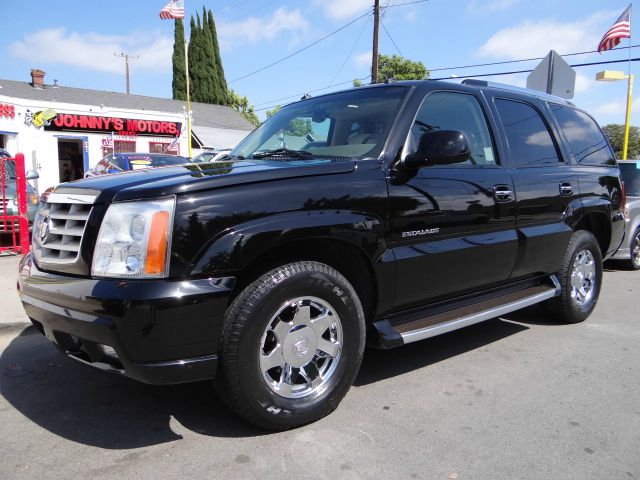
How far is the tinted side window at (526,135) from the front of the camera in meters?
4.20

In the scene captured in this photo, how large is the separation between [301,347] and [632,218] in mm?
7166

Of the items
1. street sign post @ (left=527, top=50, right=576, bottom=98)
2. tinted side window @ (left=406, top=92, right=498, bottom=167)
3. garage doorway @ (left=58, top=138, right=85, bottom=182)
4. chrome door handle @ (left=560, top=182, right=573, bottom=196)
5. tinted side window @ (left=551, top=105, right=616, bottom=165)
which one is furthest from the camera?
garage doorway @ (left=58, top=138, right=85, bottom=182)

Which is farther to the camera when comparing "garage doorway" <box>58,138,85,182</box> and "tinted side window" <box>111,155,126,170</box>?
"garage doorway" <box>58,138,85,182</box>

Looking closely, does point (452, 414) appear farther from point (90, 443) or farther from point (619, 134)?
point (619, 134)

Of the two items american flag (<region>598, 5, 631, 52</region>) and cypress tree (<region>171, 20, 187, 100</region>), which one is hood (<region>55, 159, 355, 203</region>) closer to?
american flag (<region>598, 5, 631, 52</region>)

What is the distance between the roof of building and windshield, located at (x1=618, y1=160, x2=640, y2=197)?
76.3ft

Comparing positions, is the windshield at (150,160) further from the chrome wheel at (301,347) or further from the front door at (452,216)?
the chrome wheel at (301,347)

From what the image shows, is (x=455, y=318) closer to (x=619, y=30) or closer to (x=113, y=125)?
(x=619, y=30)

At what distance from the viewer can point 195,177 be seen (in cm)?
268

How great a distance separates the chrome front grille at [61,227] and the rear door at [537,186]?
3.03 m

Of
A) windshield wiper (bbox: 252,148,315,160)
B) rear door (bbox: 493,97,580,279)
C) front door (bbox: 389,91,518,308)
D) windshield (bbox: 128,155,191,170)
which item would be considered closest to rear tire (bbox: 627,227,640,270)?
rear door (bbox: 493,97,580,279)

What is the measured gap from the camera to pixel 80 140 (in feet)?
75.4

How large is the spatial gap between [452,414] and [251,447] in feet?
3.99

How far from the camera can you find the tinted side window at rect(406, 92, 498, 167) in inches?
140
